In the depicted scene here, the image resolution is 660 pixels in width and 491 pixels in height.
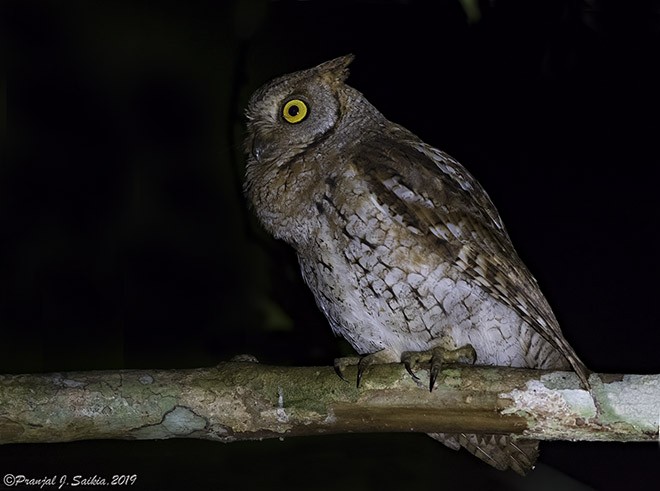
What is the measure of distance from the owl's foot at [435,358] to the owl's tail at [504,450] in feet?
0.68

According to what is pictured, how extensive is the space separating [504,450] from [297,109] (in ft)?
2.95

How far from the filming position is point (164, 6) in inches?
99.0

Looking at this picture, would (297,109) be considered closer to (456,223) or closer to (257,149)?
(257,149)

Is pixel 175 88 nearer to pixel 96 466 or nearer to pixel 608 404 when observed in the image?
pixel 96 466

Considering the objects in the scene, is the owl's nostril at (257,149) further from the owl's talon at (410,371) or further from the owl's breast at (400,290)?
the owl's talon at (410,371)

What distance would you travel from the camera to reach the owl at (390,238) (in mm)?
1707

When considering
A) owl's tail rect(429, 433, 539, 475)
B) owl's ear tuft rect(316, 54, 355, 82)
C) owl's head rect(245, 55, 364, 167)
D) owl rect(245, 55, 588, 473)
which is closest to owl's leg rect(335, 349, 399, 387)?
owl rect(245, 55, 588, 473)

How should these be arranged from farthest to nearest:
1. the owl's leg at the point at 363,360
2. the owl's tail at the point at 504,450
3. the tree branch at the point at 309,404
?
the owl's tail at the point at 504,450
the owl's leg at the point at 363,360
the tree branch at the point at 309,404

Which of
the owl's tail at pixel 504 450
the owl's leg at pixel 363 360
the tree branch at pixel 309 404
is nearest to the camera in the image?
the tree branch at pixel 309 404

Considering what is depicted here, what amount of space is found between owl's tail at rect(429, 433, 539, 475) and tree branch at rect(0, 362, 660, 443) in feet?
1.03

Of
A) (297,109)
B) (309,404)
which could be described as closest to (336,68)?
(297,109)

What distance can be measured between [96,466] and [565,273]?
1.52 metres

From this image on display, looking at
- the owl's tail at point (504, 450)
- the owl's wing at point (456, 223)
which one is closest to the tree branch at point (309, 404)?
the owl's wing at point (456, 223)

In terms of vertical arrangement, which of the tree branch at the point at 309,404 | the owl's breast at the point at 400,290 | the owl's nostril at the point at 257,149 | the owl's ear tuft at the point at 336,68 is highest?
the owl's ear tuft at the point at 336,68
